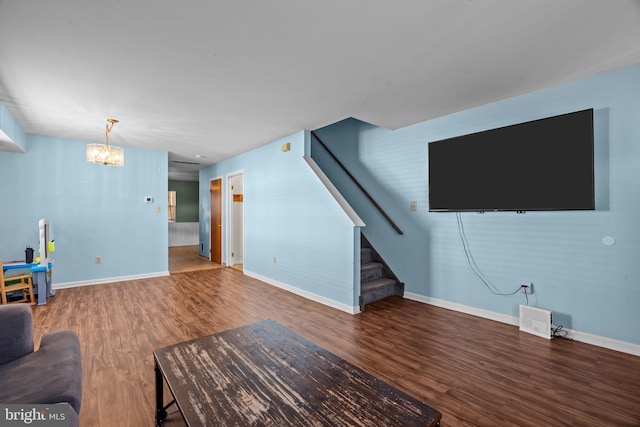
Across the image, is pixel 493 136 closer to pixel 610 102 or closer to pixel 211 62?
pixel 610 102

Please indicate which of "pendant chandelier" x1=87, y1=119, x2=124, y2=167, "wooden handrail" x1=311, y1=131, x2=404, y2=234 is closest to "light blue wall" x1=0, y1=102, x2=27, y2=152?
"pendant chandelier" x1=87, y1=119, x2=124, y2=167

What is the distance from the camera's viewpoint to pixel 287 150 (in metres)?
4.76

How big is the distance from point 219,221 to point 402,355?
571 cm

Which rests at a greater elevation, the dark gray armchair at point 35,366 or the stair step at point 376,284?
the dark gray armchair at point 35,366

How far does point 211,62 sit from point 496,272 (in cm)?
371

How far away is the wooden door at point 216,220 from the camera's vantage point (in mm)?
7070

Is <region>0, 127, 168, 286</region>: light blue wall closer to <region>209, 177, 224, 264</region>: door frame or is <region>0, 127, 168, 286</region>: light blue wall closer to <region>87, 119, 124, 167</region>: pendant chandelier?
<region>209, 177, 224, 264</region>: door frame

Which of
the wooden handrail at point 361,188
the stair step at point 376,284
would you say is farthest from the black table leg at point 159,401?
the wooden handrail at point 361,188

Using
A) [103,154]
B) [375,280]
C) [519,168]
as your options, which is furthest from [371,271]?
[103,154]

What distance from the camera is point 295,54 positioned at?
229 cm

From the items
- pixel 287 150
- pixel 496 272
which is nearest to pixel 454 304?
pixel 496 272

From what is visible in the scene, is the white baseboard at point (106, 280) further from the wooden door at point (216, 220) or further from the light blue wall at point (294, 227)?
the light blue wall at point (294, 227)

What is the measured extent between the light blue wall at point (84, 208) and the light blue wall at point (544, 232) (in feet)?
14.8

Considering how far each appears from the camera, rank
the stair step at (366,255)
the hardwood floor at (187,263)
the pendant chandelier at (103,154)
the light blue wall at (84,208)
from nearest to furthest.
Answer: the pendant chandelier at (103,154)
the light blue wall at (84,208)
the stair step at (366,255)
the hardwood floor at (187,263)
